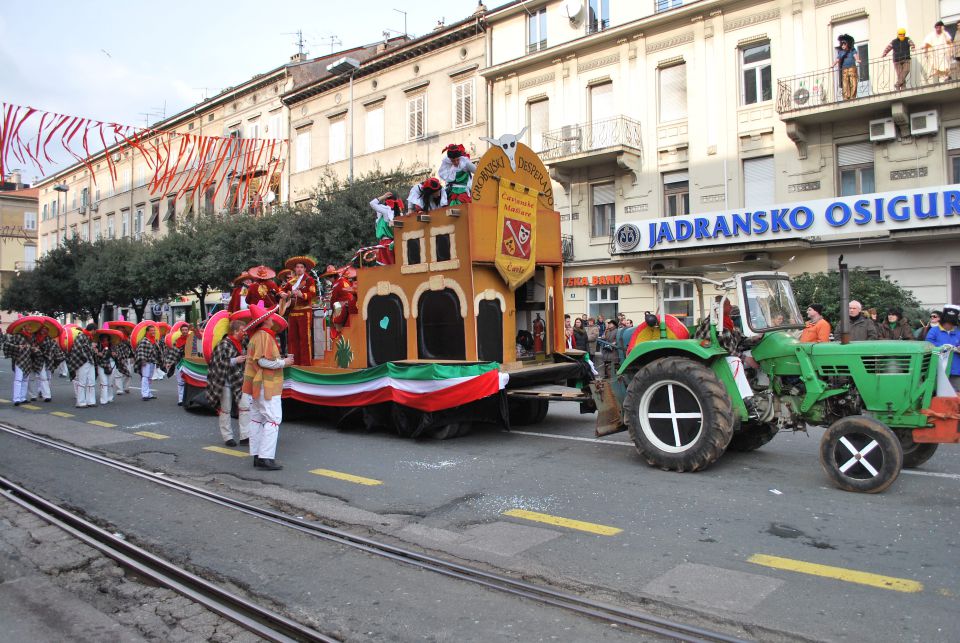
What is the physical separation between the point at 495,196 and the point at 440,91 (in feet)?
65.5

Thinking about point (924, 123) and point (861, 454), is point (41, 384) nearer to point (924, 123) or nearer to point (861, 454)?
point (861, 454)

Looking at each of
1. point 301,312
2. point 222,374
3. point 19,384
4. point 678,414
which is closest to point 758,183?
point 301,312

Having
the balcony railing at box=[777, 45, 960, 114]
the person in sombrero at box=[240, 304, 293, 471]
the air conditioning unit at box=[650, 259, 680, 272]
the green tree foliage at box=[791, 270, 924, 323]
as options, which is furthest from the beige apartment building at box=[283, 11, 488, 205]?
the person in sombrero at box=[240, 304, 293, 471]

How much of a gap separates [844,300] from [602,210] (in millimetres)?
18465

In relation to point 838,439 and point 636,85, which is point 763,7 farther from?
point 838,439

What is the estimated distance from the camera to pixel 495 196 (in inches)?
378

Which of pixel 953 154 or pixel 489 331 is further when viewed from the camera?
pixel 953 154

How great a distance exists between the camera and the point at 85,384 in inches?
545

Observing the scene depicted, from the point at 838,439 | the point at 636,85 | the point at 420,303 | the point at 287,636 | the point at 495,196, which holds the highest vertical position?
the point at 636,85

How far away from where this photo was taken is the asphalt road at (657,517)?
406 centimetres

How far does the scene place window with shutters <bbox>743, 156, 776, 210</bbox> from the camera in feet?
67.9

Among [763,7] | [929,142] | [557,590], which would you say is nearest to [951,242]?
[929,142]

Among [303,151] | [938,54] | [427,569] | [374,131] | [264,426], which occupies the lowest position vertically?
[427,569]

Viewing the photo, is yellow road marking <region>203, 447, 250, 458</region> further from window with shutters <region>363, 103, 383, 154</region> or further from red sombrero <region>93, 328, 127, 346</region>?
window with shutters <region>363, 103, 383, 154</region>
